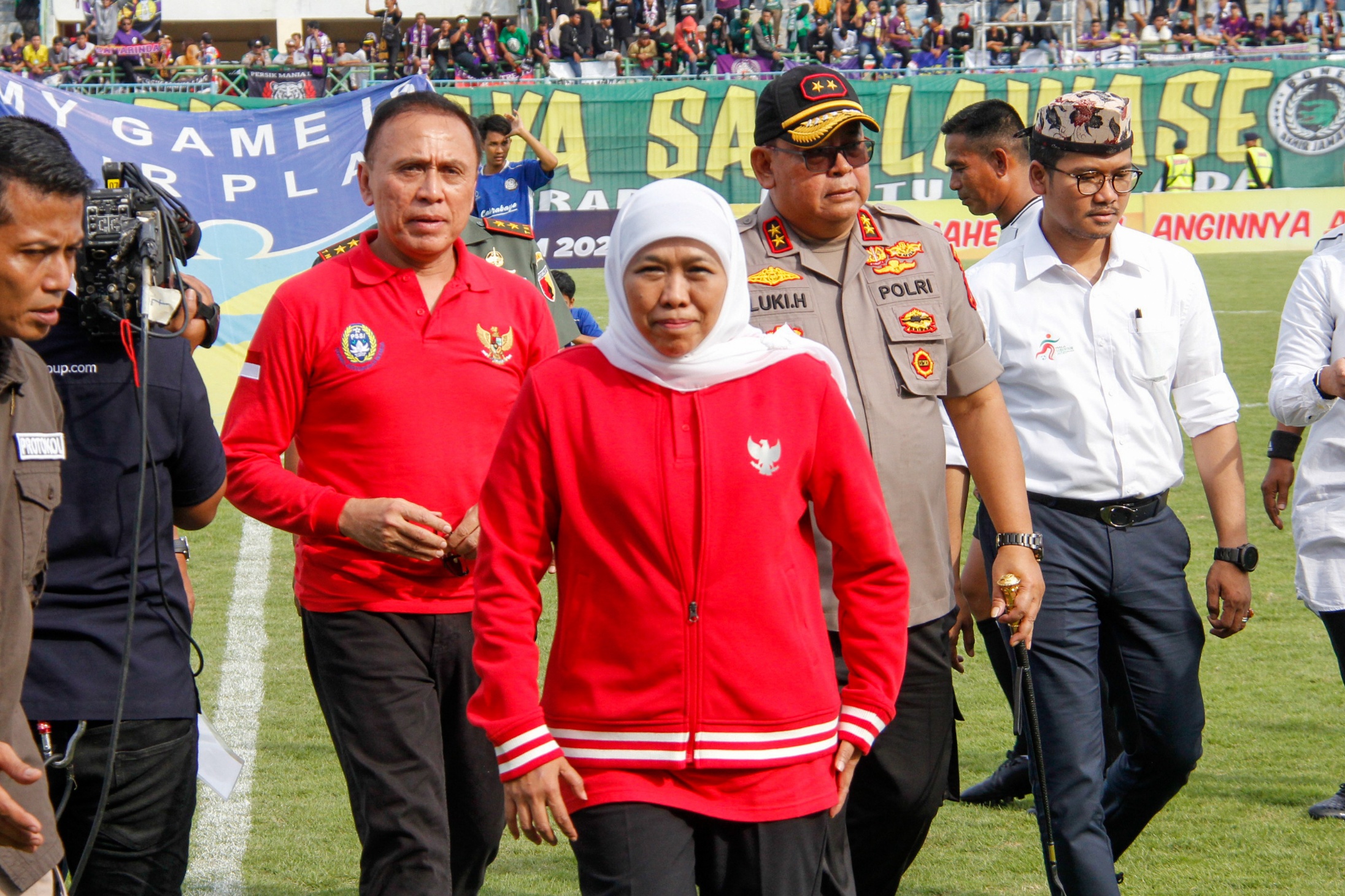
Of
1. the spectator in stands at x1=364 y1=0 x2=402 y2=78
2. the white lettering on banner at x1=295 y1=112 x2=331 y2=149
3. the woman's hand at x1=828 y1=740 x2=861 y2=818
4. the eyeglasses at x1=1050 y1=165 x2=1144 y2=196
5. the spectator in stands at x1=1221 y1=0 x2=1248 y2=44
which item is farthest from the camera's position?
the spectator in stands at x1=1221 y1=0 x2=1248 y2=44

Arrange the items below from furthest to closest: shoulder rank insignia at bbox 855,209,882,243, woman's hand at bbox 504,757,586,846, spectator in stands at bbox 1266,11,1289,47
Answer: spectator in stands at bbox 1266,11,1289,47
shoulder rank insignia at bbox 855,209,882,243
woman's hand at bbox 504,757,586,846

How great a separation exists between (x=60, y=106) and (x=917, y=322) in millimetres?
10783

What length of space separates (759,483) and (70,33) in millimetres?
47214

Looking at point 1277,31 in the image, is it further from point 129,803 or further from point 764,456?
point 129,803

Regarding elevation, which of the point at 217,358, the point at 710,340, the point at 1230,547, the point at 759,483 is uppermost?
the point at 710,340

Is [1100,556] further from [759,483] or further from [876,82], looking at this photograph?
[876,82]

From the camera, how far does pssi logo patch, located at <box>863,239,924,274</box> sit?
149 inches

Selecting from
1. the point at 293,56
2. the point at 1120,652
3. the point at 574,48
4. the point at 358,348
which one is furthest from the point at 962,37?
the point at 358,348

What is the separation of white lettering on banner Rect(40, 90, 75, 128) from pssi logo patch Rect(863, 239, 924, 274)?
1046 cm

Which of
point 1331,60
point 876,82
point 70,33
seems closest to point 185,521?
point 876,82

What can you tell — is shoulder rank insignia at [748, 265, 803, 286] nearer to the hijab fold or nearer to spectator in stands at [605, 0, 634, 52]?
the hijab fold

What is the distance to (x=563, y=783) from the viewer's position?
2680 millimetres

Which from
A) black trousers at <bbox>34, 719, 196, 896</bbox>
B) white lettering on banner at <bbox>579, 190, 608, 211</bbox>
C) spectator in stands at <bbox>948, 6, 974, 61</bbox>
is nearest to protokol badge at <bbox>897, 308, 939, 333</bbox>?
black trousers at <bbox>34, 719, 196, 896</bbox>

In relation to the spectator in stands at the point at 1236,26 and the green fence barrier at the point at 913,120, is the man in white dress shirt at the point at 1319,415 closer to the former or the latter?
the green fence barrier at the point at 913,120
